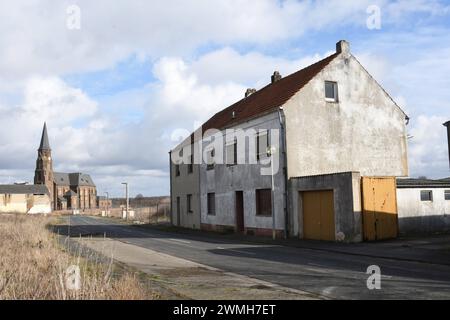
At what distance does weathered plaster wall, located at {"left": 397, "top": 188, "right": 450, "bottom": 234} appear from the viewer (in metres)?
23.0

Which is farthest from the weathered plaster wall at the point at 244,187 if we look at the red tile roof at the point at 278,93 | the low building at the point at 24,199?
the low building at the point at 24,199

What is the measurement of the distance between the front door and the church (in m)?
115

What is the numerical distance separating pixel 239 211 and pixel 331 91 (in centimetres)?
850

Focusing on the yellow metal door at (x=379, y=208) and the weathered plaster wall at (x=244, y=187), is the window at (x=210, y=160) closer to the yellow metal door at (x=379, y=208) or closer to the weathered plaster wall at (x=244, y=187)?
the weathered plaster wall at (x=244, y=187)

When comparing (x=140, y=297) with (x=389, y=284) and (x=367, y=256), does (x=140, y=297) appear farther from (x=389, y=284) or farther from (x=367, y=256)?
(x=367, y=256)

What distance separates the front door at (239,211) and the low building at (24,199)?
323 feet

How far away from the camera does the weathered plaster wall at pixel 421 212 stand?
22986 mm

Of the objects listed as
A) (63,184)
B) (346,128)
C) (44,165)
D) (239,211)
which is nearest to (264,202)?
(239,211)

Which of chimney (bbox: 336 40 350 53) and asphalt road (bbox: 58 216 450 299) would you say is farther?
chimney (bbox: 336 40 350 53)

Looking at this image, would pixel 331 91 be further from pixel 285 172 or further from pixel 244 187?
pixel 244 187

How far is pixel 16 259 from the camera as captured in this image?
11.1 metres

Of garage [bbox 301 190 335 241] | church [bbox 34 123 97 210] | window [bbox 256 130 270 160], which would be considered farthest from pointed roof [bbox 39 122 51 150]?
garage [bbox 301 190 335 241]

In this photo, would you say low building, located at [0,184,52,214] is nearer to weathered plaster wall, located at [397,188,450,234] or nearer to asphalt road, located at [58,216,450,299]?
weathered plaster wall, located at [397,188,450,234]

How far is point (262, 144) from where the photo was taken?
2627 centimetres
